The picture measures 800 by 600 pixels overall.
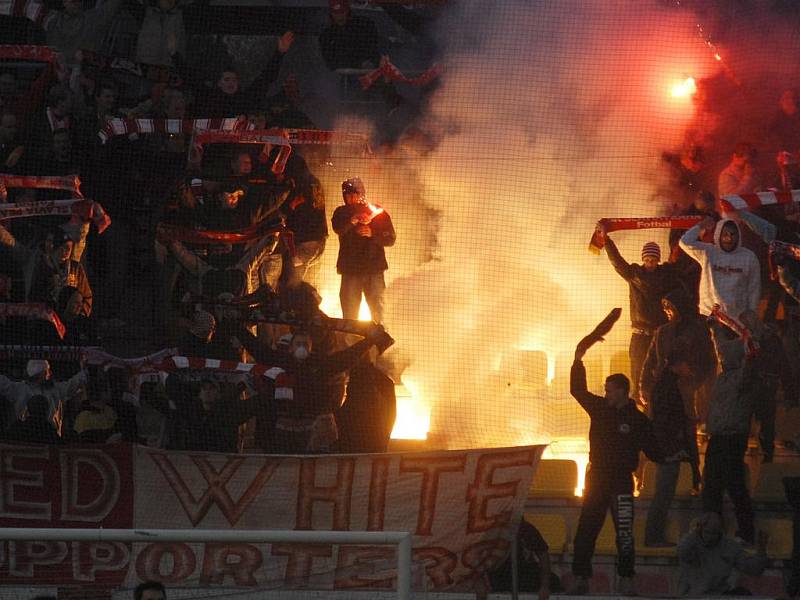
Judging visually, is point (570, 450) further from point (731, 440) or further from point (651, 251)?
point (731, 440)

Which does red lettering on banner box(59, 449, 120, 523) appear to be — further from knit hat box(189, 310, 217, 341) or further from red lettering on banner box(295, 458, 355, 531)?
knit hat box(189, 310, 217, 341)

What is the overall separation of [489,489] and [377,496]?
0.56 metres

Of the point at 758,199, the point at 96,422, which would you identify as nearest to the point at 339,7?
the point at 758,199

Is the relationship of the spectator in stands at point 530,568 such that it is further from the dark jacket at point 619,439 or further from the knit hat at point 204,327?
the knit hat at point 204,327

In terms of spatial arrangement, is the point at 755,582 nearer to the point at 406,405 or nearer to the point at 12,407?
the point at 406,405

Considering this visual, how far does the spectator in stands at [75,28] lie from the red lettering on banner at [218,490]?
218 inches

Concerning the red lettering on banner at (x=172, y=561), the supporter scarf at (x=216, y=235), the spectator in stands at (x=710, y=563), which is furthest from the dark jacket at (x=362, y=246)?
the red lettering on banner at (x=172, y=561)

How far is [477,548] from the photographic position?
28.6 feet

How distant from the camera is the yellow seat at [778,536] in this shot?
31.2ft

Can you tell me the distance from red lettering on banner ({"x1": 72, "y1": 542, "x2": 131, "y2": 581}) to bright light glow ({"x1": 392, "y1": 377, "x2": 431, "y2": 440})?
3362 mm

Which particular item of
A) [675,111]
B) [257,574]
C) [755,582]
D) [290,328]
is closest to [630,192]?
[675,111]

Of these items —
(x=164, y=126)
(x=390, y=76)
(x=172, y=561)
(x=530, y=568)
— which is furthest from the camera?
(x=390, y=76)

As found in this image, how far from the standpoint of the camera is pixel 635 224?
11.8 meters

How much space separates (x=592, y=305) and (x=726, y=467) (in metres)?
2.75
